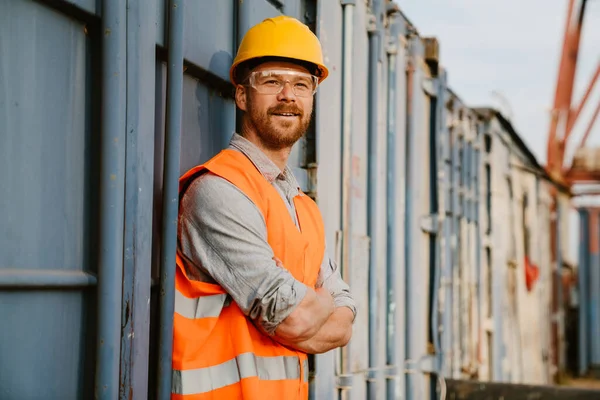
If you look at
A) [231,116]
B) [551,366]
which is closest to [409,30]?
[231,116]

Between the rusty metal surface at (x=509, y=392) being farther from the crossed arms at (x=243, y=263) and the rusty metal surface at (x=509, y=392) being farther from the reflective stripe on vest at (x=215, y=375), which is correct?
the reflective stripe on vest at (x=215, y=375)

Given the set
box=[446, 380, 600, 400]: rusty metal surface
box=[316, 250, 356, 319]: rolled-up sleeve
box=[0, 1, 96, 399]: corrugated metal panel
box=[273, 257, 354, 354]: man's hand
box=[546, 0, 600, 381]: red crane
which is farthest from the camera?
box=[546, 0, 600, 381]: red crane

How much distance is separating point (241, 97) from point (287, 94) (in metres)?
0.19

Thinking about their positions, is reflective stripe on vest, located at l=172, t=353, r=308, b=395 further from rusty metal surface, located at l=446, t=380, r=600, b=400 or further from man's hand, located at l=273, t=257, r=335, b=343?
rusty metal surface, located at l=446, t=380, r=600, b=400

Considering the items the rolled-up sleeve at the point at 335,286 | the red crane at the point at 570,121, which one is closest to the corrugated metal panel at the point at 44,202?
the rolled-up sleeve at the point at 335,286

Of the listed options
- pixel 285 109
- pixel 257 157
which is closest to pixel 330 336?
pixel 257 157

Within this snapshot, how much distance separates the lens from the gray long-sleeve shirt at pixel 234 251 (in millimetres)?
2383

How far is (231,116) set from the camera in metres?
3.05

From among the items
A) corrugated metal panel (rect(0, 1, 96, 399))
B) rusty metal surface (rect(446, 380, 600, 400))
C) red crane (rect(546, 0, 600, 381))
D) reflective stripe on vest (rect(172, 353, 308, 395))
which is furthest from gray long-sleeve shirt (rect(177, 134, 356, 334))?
red crane (rect(546, 0, 600, 381))

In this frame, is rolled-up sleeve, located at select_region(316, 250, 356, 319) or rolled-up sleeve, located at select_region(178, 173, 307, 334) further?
rolled-up sleeve, located at select_region(316, 250, 356, 319)

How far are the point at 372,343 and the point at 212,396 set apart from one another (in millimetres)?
2255

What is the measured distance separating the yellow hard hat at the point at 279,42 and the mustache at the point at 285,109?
168 mm

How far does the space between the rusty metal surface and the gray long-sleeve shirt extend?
9.88ft

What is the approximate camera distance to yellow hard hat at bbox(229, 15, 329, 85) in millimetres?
2719
